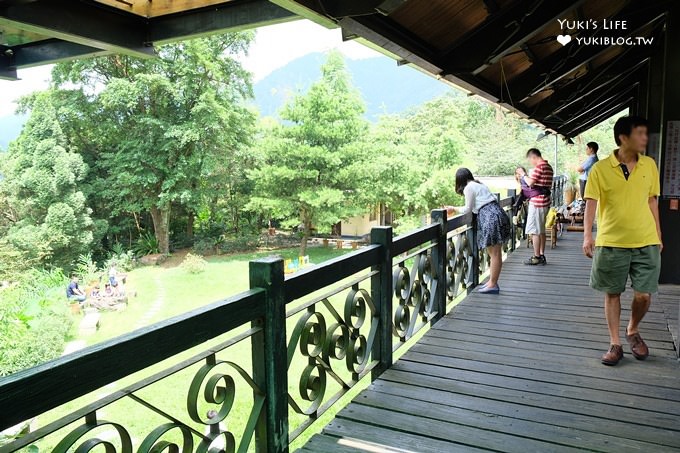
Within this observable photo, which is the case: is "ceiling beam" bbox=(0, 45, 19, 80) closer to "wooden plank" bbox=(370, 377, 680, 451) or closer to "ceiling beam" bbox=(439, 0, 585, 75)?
"wooden plank" bbox=(370, 377, 680, 451)

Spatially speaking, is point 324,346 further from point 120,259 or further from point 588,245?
point 120,259

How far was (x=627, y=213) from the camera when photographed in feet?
8.96

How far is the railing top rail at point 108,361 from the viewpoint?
1.04m

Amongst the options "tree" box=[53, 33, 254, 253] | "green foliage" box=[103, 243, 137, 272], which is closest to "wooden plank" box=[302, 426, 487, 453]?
"tree" box=[53, 33, 254, 253]

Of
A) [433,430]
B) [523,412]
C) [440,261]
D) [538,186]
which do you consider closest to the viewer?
[433,430]

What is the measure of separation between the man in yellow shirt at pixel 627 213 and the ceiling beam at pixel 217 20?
1.80 metres

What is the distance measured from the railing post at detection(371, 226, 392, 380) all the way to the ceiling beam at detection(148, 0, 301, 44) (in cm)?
119

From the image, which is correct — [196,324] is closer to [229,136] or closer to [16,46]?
[16,46]

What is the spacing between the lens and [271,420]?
1862mm

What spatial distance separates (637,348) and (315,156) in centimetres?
1826

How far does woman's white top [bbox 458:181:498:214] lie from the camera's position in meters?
4.42

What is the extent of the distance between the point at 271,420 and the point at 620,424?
150 cm

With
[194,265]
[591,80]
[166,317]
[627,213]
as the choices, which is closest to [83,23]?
[627,213]

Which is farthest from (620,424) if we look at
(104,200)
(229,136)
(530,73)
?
(104,200)
